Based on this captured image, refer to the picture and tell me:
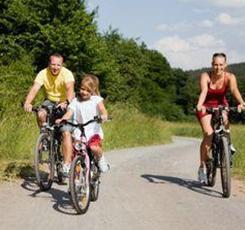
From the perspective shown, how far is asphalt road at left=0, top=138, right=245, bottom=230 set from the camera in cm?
698

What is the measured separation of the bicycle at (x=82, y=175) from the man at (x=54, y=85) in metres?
1.26

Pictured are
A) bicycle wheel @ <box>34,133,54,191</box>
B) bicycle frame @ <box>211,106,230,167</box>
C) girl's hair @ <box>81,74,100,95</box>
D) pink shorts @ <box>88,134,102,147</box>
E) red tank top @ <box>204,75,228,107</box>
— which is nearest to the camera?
pink shorts @ <box>88,134,102,147</box>

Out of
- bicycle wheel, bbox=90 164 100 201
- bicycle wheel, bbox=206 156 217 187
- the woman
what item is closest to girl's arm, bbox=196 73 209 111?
the woman

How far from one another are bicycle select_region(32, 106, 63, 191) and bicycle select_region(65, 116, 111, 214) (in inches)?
42.7

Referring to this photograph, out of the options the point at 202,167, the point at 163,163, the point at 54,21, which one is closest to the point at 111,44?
the point at 54,21

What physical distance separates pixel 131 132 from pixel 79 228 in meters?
19.9

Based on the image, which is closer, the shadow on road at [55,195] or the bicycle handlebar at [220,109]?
the shadow on road at [55,195]

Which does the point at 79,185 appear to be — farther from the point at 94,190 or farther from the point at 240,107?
the point at 240,107

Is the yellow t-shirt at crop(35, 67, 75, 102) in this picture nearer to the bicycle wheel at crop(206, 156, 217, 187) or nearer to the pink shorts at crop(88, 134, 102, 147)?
the pink shorts at crop(88, 134, 102, 147)

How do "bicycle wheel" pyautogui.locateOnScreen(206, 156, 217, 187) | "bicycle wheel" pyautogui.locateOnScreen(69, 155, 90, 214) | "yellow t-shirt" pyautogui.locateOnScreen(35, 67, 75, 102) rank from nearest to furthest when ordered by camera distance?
"bicycle wheel" pyautogui.locateOnScreen(69, 155, 90, 214) → "yellow t-shirt" pyautogui.locateOnScreen(35, 67, 75, 102) → "bicycle wheel" pyautogui.locateOnScreen(206, 156, 217, 187)

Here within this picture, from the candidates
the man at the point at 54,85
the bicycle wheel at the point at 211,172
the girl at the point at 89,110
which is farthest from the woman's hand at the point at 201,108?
the man at the point at 54,85

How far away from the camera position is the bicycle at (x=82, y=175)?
725cm

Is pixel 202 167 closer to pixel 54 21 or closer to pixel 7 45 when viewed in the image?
pixel 7 45

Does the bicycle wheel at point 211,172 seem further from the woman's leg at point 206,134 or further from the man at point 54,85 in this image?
the man at point 54,85
